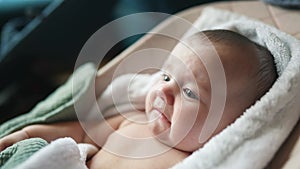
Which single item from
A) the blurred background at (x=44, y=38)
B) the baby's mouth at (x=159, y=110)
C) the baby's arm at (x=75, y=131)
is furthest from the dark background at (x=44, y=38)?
the baby's mouth at (x=159, y=110)

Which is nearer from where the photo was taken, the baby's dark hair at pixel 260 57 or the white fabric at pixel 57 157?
the white fabric at pixel 57 157

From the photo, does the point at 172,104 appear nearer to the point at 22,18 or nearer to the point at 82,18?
the point at 82,18

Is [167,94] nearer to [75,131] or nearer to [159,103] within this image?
[159,103]

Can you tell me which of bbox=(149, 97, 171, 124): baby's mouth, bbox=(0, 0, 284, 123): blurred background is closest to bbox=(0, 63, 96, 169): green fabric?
bbox=(149, 97, 171, 124): baby's mouth

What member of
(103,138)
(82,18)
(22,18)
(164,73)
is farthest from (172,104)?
(22,18)

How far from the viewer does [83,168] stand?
764 mm

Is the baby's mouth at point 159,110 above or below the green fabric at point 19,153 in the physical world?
below

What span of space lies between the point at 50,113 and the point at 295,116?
1.61 ft

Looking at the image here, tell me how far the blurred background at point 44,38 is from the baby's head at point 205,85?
482 millimetres

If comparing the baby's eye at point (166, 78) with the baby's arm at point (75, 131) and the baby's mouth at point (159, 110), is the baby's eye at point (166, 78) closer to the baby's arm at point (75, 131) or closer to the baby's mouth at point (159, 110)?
the baby's mouth at point (159, 110)

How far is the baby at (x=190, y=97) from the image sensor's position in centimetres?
84

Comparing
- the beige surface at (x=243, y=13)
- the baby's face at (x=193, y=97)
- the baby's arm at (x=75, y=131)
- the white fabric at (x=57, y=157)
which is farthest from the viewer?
the beige surface at (x=243, y=13)

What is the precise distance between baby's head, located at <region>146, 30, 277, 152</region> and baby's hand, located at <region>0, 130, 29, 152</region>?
0.86ft

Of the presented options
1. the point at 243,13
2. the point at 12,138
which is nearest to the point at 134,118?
the point at 12,138
